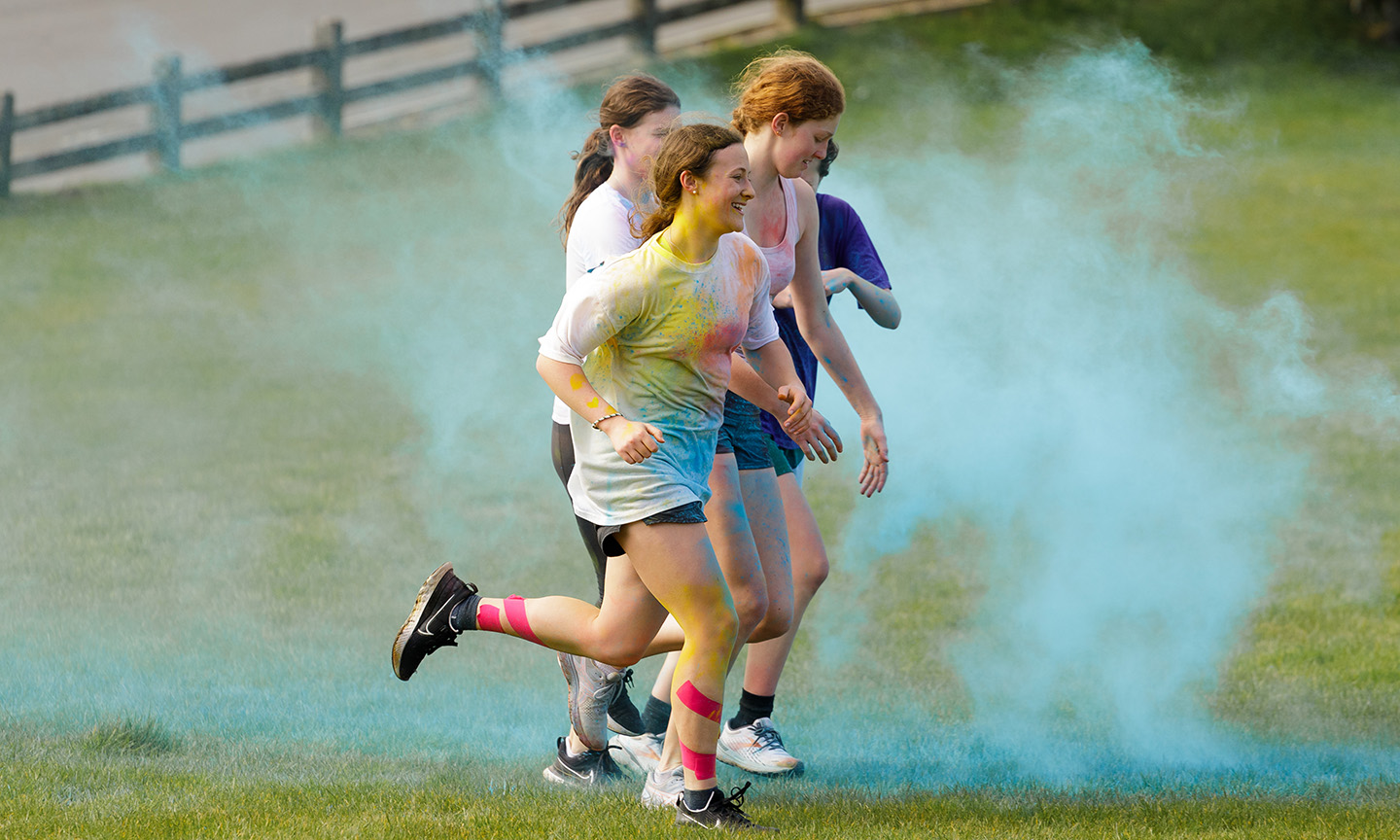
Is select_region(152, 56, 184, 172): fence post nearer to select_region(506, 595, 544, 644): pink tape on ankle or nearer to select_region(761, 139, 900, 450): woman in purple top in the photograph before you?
select_region(761, 139, 900, 450): woman in purple top

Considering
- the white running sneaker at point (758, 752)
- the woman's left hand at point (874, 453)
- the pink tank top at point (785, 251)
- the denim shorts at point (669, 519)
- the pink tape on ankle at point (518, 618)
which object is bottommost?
the white running sneaker at point (758, 752)

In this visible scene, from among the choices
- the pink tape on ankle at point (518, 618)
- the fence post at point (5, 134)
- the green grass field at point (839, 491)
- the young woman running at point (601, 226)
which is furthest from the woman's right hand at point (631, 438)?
the fence post at point (5, 134)

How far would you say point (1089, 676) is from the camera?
530 centimetres

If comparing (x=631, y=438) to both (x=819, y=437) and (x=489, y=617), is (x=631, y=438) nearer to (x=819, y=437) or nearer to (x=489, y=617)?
(x=819, y=437)

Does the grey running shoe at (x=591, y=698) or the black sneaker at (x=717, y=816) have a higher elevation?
the grey running shoe at (x=591, y=698)

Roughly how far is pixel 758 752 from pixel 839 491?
12.5 feet

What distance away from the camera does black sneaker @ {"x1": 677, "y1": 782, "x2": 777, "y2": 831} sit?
339 cm

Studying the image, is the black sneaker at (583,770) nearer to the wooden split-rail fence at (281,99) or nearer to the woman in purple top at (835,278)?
the woman in purple top at (835,278)

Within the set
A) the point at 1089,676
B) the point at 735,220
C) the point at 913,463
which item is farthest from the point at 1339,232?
the point at 735,220

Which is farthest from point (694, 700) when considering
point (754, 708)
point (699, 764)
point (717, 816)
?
point (754, 708)

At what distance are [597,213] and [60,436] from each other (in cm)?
593

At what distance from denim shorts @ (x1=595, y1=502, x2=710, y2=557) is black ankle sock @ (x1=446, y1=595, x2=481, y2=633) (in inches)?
21.2

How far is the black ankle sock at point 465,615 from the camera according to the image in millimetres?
3795

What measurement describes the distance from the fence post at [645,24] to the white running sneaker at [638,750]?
542 inches
